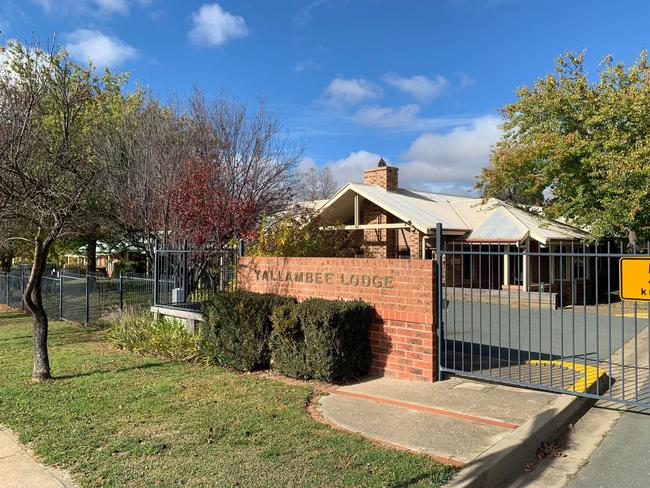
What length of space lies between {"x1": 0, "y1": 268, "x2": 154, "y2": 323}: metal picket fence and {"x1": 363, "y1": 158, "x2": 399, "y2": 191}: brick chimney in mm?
12863

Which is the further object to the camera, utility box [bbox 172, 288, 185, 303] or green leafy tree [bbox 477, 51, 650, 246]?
green leafy tree [bbox 477, 51, 650, 246]

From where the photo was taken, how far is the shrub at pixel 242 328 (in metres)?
7.07

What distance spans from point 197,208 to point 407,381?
6015mm

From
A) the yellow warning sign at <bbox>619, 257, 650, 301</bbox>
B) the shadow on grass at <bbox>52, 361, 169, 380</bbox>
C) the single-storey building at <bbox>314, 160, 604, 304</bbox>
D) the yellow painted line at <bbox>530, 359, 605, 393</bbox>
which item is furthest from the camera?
the single-storey building at <bbox>314, 160, 604, 304</bbox>

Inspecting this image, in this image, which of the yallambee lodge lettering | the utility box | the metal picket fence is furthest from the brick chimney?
the yallambee lodge lettering

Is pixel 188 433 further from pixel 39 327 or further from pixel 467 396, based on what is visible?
pixel 39 327

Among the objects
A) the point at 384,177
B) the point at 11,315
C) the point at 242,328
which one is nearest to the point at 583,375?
the point at 242,328

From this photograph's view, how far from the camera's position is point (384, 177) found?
74.0 feet

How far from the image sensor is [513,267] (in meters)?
20.5

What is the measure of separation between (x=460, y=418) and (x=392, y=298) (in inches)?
74.8

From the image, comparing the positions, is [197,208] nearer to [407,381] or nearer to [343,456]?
[407,381]

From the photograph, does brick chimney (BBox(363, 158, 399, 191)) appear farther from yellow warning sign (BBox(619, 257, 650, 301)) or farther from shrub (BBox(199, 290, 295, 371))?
yellow warning sign (BBox(619, 257, 650, 301))

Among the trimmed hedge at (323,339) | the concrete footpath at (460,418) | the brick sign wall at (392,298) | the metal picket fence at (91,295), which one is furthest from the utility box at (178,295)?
the concrete footpath at (460,418)

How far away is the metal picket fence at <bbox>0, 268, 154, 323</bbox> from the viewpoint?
12.0 m
